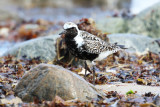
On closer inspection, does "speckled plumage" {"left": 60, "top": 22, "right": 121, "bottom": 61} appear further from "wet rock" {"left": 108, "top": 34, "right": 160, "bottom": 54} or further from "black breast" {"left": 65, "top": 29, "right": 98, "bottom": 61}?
"wet rock" {"left": 108, "top": 34, "right": 160, "bottom": 54}

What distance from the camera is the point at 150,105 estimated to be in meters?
3.80

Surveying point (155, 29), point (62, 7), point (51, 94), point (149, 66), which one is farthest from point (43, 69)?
point (62, 7)

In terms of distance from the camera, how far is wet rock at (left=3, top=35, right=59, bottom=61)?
315 inches

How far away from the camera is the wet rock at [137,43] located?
344 inches

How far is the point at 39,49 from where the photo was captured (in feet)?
26.7

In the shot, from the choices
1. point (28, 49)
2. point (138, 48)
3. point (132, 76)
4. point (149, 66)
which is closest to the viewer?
point (132, 76)

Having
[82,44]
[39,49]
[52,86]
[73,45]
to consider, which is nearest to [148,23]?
[39,49]

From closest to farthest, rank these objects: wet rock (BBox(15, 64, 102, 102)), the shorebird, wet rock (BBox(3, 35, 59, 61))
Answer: wet rock (BBox(15, 64, 102, 102)) < the shorebird < wet rock (BBox(3, 35, 59, 61))

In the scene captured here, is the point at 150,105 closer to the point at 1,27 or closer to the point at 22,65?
the point at 22,65

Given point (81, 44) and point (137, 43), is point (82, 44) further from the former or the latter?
point (137, 43)

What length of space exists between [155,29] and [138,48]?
10.2 ft

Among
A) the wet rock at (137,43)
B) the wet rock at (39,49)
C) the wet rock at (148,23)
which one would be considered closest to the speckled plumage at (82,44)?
the wet rock at (39,49)

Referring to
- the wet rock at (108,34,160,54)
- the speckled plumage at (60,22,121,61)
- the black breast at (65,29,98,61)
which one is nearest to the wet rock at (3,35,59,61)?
the wet rock at (108,34,160,54)

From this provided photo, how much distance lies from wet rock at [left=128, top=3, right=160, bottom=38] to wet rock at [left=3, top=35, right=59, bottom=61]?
4.75 meters
